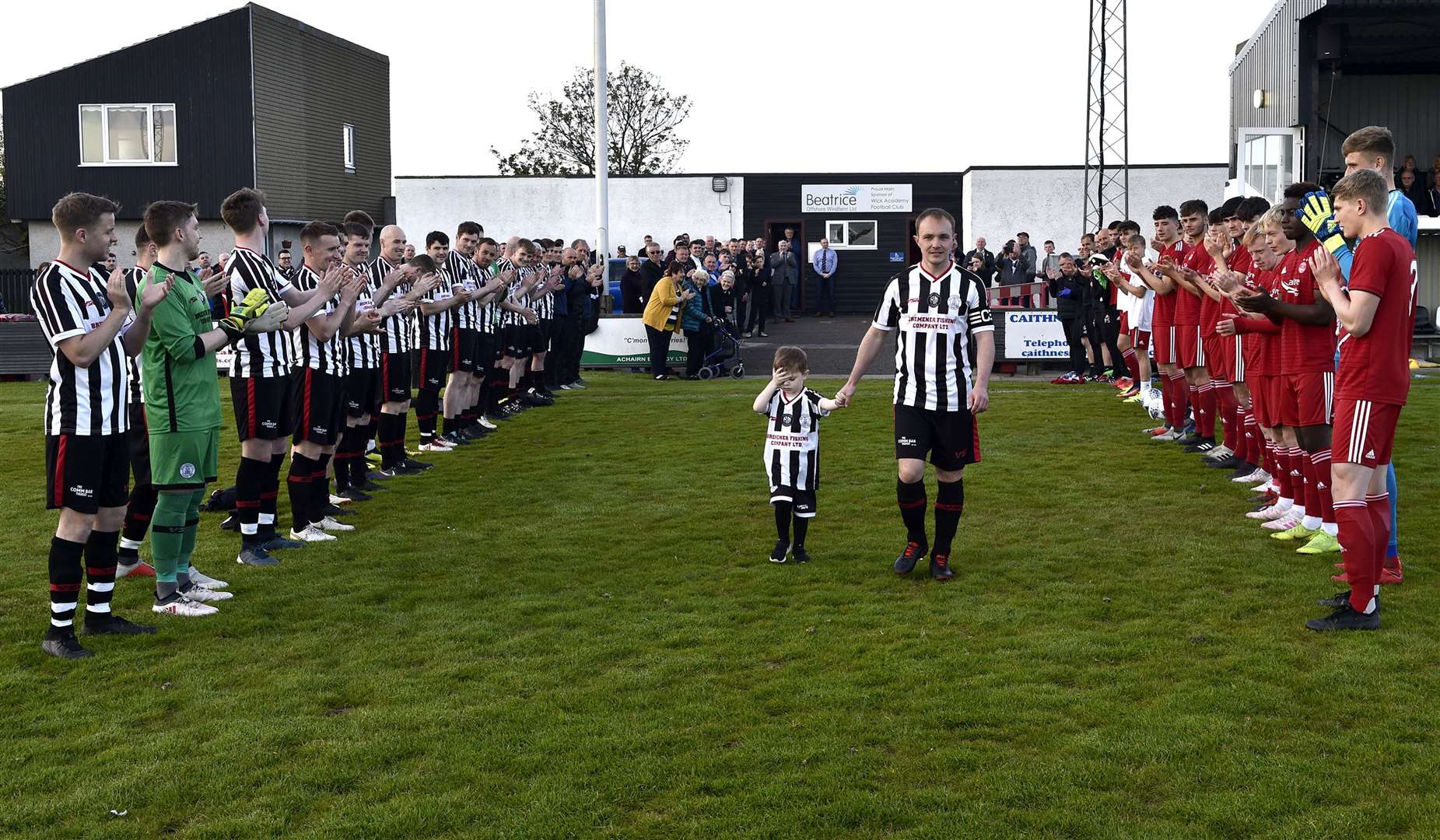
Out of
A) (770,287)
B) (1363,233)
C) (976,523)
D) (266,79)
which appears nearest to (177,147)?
(266,79)

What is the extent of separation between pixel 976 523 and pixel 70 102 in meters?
33.2

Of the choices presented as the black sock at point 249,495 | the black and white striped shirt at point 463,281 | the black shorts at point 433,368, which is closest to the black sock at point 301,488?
the black sock at point 249,495

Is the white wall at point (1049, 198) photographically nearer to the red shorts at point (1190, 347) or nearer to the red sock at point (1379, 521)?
the red shorts at point (1190, 347)

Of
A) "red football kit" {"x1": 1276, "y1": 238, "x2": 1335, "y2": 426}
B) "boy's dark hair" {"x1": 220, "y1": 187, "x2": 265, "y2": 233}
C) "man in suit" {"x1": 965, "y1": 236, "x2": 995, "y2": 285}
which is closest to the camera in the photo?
"red football kit" {"x1": 1276, "y1": 238, "x2": 1335, "y2": 426}

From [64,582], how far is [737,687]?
319cm

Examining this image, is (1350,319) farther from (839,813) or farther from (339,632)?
(339,632)

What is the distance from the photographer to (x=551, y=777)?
463cm

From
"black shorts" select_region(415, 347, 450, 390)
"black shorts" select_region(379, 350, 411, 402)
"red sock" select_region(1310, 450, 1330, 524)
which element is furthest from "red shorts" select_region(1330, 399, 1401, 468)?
"black shorts" select_region(415, 347, 450, 390)

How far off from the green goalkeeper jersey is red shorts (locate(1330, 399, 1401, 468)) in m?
5.60

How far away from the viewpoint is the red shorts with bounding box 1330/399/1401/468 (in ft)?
20.0

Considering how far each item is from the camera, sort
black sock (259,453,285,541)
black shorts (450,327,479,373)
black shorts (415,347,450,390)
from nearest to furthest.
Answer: black sock (259,453,285,541) < black shorts (415,347,450,390) < black shorts (450,327,479,373)

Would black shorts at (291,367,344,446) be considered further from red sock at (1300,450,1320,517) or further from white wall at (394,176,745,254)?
white wall at (394,176,745,254)

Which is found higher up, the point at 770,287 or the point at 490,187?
the point at 490,187

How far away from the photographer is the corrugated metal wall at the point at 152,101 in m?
34.6
